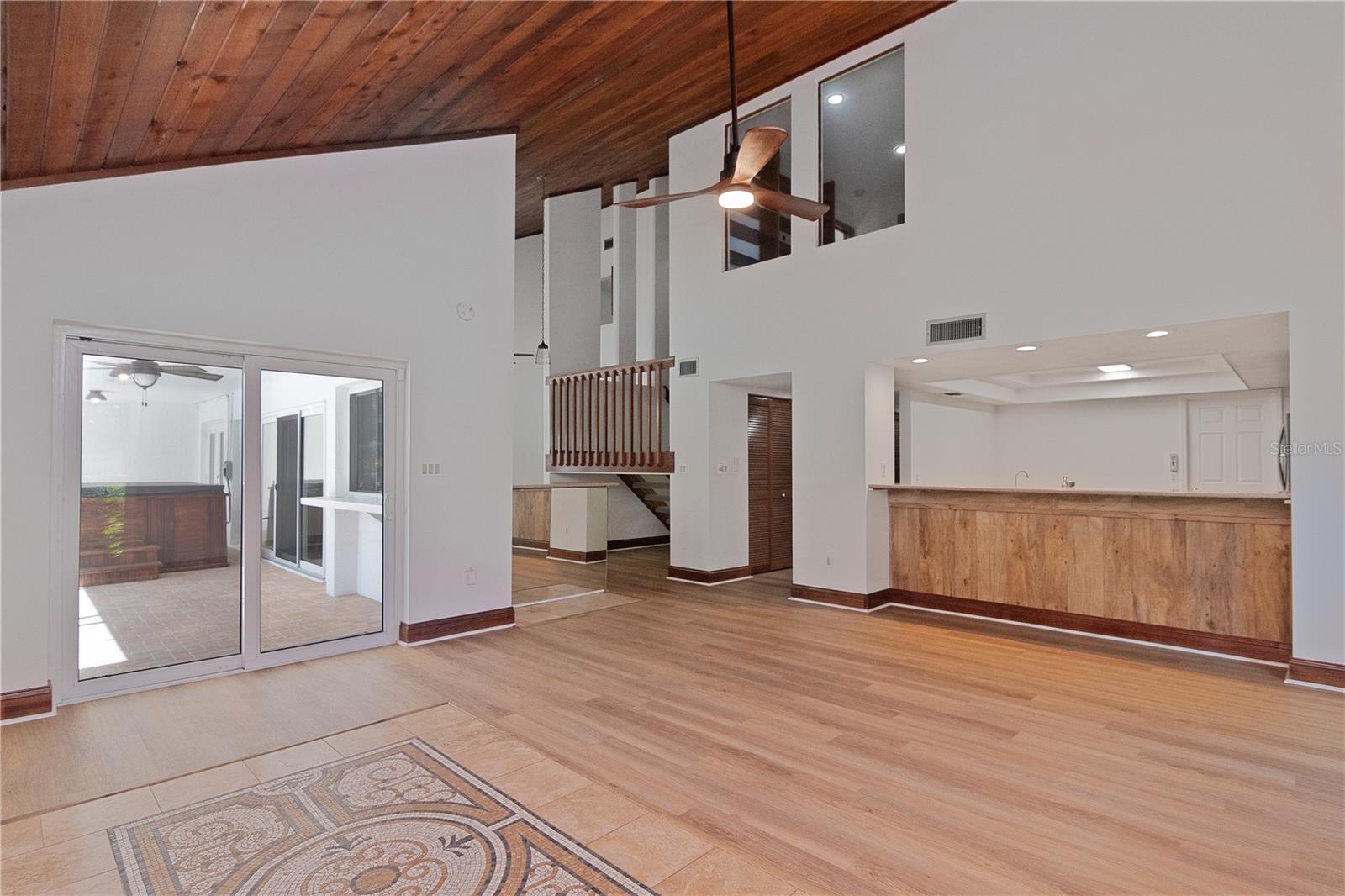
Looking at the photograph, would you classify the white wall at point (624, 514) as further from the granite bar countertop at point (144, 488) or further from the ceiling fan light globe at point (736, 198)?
the ceiling fan light globe at point (736, 198)

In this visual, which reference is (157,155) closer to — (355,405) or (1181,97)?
(355,405)

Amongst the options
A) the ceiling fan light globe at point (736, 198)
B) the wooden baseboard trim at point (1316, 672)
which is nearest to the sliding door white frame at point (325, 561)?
the ceiling fan light globe at point (736, 198)

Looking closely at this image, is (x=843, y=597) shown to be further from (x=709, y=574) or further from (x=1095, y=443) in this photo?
(x=1095, y=443)

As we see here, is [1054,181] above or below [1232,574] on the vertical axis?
above

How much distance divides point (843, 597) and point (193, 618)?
5076 mm

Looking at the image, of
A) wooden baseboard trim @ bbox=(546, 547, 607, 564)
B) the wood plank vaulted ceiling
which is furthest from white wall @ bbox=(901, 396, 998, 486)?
the wood plank vaulted ceiling

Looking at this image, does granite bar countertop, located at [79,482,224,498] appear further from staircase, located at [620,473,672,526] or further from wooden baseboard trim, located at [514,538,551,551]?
staircase, located at [620,473,672,526]

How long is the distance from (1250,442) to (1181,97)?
181 inches

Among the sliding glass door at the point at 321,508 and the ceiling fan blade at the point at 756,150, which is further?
the sliding glass door at the point at 321,508

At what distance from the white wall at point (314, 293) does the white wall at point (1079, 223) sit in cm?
284

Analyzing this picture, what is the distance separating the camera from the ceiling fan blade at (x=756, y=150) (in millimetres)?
3535

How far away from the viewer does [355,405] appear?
5141mm

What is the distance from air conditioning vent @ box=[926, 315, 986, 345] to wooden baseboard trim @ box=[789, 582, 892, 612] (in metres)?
2.34

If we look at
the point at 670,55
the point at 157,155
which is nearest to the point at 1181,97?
the point at 670,55
